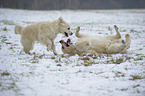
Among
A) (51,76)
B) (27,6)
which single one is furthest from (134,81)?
(27,6)

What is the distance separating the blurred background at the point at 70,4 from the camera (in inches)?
1620

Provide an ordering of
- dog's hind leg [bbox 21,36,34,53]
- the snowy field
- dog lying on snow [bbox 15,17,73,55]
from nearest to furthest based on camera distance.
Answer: the snowy field
dog lying on snow [bbox 15,17,73,55]
dog's hind leg [bbox 21,36,34,53]

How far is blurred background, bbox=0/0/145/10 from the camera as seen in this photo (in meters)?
41.2

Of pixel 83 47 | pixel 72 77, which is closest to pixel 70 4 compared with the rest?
pixel 83 47

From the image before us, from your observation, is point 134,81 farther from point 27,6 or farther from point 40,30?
point 27,6

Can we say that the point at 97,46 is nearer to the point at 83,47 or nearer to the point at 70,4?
the point at 83,47

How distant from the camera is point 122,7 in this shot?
5253 centimetres

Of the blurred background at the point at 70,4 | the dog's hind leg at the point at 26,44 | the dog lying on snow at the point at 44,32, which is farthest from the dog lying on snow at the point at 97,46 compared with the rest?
the blurred background at the point at 70,4

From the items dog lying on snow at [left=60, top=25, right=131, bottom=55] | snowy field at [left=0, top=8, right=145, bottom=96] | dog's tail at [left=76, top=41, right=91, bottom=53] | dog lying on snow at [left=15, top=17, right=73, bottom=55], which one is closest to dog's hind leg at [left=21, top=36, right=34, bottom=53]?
dog lying on snow at [left=15, top=17, right=73, bottom=55]

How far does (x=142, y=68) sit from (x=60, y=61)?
90.0 inches

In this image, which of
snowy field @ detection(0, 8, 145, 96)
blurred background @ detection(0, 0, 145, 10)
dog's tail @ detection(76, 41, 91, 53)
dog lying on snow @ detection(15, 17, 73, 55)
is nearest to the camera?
snowy field @ detection(0, 8, 145, 96)

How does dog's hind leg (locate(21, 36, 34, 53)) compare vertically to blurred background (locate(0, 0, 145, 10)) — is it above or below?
below

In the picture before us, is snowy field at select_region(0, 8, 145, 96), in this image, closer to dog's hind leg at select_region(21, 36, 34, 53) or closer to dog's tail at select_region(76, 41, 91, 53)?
dog's tail at select_region(76, 41, 91, 53)

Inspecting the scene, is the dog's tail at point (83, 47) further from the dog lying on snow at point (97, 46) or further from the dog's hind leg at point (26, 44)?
the dog's hind leg at point (26, 44)
